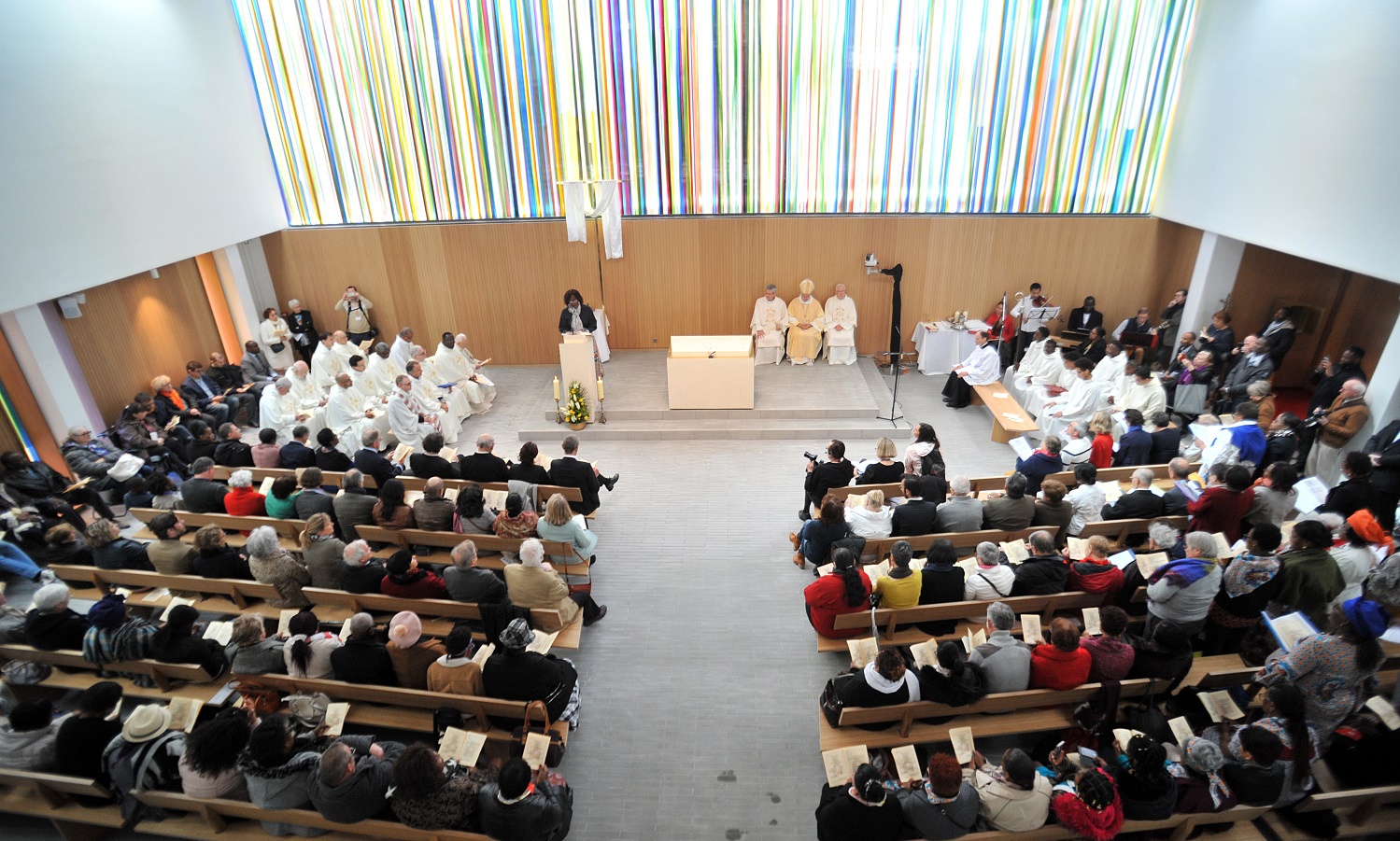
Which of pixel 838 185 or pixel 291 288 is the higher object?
pixel 838 185

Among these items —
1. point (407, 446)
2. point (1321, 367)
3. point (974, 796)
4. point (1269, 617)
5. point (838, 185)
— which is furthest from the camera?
point (838, 185)

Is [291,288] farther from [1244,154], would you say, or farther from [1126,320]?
[1244,154]

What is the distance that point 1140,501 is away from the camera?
5.49 m

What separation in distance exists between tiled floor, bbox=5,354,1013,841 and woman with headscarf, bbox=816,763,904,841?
0.89 metres

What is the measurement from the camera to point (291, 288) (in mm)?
11195

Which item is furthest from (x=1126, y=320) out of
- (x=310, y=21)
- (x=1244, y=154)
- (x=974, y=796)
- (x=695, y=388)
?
(x=310, y=21)

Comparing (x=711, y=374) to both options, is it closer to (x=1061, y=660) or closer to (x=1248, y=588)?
(x=1061, y=660)

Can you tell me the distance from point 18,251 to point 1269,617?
34.6 feet

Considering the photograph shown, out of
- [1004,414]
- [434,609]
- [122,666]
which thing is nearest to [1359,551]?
[1004,414]

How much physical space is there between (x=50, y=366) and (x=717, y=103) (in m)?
8.59

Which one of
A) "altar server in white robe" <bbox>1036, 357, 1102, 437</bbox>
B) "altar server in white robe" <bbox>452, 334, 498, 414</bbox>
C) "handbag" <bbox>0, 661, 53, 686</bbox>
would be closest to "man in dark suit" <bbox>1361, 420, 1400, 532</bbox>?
"altar server in white robe" <bbox>1036, 357, 1102, 437</bbox>

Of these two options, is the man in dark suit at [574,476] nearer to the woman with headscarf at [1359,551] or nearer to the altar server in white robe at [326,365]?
the altar server in white robe at [326,365]

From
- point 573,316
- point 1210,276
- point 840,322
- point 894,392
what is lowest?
point 894,392

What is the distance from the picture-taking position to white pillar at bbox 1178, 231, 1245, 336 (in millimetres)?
9117
